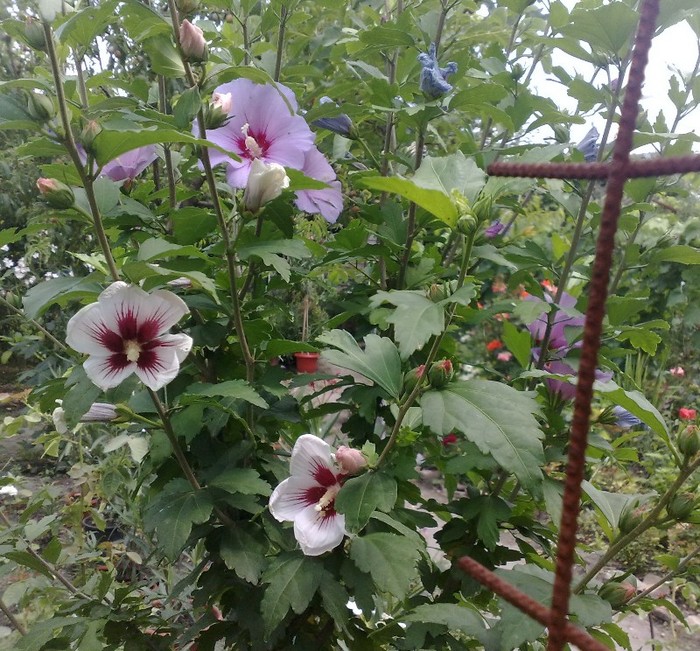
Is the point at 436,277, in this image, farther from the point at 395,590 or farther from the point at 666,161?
the point at 666,161

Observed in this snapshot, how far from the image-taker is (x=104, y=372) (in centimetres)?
57

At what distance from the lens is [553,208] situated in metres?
3.94

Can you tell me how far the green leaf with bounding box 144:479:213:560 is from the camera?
0.61 meters

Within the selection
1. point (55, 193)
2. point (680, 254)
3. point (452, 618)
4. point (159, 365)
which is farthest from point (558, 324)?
point (55, 193)

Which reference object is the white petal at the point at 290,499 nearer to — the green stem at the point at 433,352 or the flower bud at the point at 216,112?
the green stem at the point at 433,352

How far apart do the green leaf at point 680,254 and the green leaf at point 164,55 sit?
2.07 feet

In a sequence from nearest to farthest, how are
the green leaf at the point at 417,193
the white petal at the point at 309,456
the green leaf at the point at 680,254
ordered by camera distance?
1. the green leaf at the point at 417,193
2. the white petal at the point at 309,456
3. the green leaf at the point at 680,254

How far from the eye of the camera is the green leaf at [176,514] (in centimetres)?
61

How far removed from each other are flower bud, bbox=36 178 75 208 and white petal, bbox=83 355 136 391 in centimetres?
15

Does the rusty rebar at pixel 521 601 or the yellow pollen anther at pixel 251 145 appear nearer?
→ the rusty rebar at pixel 521 601

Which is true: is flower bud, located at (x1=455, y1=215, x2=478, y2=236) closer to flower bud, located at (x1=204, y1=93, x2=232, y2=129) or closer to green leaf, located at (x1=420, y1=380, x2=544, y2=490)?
green leaf, located at (x1=420, y1=380, x2=544, y2=490)

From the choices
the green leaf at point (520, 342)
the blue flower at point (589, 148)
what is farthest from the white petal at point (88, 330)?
the blue flower at point (589, 148)

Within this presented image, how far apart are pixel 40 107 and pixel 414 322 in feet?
1.25

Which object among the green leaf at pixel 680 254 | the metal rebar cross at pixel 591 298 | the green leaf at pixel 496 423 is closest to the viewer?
the metal rebar cross at pixel 591 298
